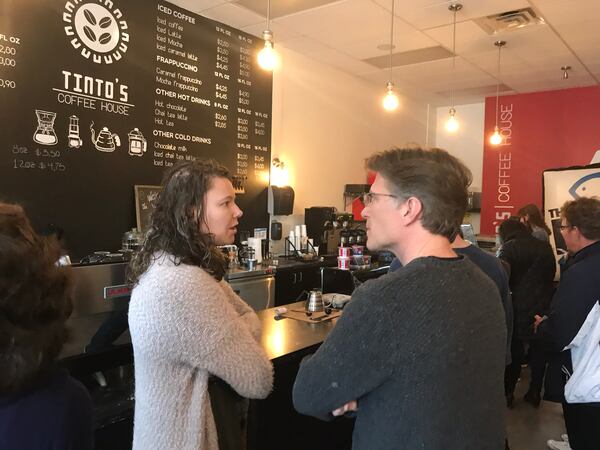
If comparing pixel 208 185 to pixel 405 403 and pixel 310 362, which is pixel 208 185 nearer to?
pixel 310 362

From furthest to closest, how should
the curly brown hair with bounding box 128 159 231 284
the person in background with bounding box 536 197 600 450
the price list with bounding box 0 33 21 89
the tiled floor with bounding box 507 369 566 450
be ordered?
1. the tiled floor with bounding box 507 369 566 450
2. the price list with bounding box 0 33 21 89
3. the person in background with bounding box 536 197 600 450
4. the curly brown hair with bounding box 128 159 231 284

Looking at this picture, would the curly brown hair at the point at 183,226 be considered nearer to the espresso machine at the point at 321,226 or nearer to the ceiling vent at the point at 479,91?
the espresso machine at the point at 321,226

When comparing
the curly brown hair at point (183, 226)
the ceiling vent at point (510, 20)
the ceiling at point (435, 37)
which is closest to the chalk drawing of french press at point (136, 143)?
the ceiling at point (435, 37)

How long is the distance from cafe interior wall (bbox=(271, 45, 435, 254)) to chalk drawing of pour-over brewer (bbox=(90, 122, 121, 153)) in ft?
6.15

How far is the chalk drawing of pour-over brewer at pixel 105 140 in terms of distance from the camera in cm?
367

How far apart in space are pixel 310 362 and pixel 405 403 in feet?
0.71

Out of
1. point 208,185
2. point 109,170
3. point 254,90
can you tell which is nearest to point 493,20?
point 254,90

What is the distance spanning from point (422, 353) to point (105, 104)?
345 centimetres

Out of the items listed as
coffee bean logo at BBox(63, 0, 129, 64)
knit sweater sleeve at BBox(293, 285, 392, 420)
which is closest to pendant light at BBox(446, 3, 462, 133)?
coffee bean logo at BBox(63, 0, 129, 64)

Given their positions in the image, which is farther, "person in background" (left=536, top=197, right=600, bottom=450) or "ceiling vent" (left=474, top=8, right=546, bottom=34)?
"ceiling vent" (left=474, top=8, right=546, bottom=34)

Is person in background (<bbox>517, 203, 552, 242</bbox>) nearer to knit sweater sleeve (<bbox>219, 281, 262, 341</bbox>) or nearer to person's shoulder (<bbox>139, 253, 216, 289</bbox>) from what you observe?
knit sweater sleeve (<bbox>219, 281, 262, 341</bbox>)

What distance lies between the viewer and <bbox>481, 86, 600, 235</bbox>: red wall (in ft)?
21.1

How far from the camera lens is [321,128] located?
19.4 ft

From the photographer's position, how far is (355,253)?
17.6ft
